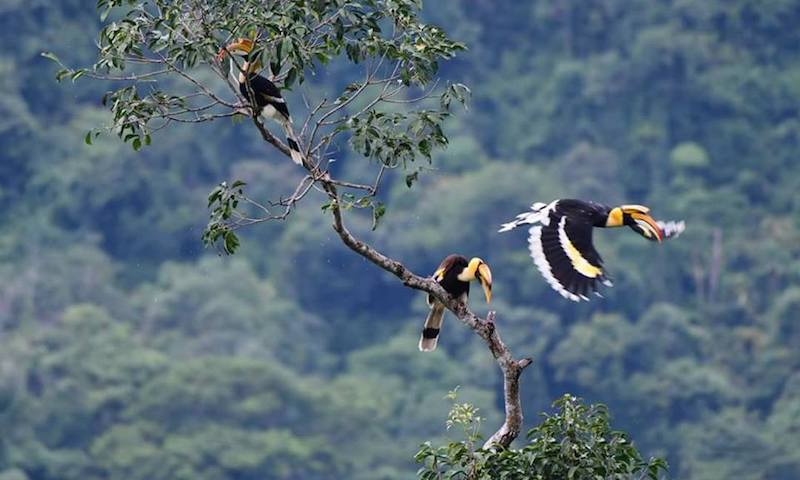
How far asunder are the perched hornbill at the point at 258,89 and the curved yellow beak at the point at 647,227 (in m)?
1.53

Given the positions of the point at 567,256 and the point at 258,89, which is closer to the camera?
the point at 258,89

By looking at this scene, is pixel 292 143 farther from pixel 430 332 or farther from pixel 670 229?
pixel 670 229

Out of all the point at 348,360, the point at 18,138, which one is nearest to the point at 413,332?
the point at 348,360

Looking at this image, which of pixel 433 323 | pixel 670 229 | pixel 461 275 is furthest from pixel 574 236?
pixel 433 323

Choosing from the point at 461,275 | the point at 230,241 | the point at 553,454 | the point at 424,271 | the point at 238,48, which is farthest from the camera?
the point at 424,271

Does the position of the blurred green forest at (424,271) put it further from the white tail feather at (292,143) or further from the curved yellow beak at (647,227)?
the white tail feather at (292,143)

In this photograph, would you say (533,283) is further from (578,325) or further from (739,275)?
(739,275)

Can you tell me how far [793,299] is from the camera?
31562 mm

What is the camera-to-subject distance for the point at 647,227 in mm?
8055

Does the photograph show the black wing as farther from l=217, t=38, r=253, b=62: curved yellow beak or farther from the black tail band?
the black tail band

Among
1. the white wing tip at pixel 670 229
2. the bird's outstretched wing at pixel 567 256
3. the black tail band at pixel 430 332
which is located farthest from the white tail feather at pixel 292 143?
the white wing tip at pixel 670 229

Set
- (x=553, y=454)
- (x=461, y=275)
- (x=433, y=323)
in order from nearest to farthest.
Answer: (x=553, y=454) → (x=461, y=275) → (x=433, y=323)

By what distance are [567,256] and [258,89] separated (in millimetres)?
1412

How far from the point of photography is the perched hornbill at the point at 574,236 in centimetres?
764
